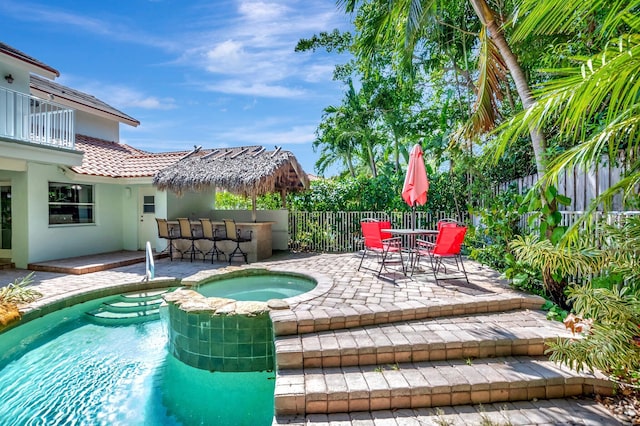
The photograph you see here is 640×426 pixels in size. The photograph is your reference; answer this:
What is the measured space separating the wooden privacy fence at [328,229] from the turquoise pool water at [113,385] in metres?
7.31

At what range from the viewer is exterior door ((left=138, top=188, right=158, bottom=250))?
495 inches

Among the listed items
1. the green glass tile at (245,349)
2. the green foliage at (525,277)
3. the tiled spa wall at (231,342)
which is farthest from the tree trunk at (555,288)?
the green glass tile at (245,349)

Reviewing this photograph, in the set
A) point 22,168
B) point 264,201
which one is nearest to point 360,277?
point 264,201

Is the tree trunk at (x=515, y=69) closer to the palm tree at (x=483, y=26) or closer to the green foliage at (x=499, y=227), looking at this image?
the palm tree at (x=483, y=26)

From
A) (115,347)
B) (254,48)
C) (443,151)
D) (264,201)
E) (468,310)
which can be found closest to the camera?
(468,310)

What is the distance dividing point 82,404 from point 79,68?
1590 centimetres

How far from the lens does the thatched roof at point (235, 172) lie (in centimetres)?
1070

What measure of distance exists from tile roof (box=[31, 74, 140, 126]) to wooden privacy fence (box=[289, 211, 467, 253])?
10149mm

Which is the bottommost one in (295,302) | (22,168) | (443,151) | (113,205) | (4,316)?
(4,316)

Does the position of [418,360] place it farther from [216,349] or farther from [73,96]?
[73,96]

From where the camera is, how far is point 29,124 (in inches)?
348

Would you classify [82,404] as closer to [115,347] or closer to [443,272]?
[115,347]

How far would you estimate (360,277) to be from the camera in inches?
286

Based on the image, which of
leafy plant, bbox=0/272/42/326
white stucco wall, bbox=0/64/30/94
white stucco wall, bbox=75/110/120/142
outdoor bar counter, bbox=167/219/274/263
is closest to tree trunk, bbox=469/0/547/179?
outdoor bar counter, bbox=167/219/274/263
